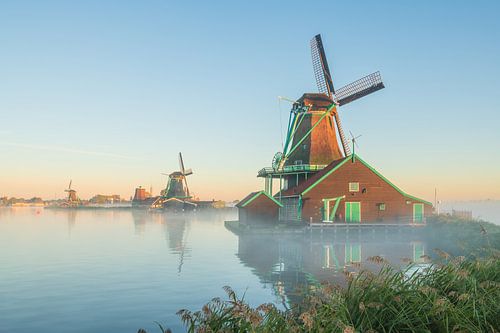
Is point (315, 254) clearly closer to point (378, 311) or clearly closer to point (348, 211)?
point (348, 211)

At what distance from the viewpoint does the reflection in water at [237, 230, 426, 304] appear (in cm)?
1938

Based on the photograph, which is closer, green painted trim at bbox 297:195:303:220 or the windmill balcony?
green painted trim at bbox 297:195:303:220

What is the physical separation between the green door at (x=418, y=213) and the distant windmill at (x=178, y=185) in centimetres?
6678

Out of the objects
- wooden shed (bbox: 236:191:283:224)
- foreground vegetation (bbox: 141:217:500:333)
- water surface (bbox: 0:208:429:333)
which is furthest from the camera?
wooden shed (bbox: 236:191:283:224)

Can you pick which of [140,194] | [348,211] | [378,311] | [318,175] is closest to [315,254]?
[348,211]

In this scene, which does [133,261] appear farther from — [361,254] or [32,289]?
[361,254]

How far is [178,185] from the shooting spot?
10331 centimetres

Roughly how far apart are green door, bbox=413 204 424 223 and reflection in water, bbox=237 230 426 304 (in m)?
2.96

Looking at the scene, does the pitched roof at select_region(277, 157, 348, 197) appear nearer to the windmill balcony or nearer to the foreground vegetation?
the windmill balcony

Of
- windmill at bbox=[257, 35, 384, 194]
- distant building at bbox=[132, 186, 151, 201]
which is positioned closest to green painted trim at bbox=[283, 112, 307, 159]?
windmill at bbox=[257, 35, 384, 194]

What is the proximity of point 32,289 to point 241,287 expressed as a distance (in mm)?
8222

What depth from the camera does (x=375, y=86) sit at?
4562 centimetres

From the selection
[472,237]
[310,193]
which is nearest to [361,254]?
[472,237]

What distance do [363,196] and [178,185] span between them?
220 ft
